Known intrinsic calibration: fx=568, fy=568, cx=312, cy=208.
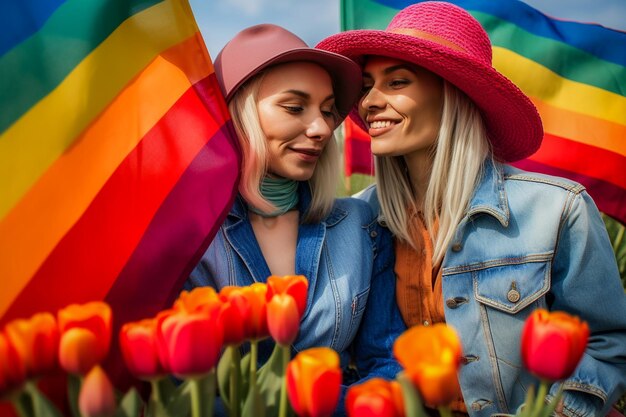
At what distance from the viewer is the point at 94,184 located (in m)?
1.11

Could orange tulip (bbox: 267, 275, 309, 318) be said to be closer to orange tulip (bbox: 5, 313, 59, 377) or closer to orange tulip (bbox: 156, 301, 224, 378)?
orange tulip (bbox: 156, 301, 224, 378)

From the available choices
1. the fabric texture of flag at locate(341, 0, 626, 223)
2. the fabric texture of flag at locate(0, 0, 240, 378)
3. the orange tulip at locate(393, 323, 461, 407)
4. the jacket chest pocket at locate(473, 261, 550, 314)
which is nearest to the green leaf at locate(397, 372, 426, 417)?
the orange tulip at locate(393, 323, 461, 407)

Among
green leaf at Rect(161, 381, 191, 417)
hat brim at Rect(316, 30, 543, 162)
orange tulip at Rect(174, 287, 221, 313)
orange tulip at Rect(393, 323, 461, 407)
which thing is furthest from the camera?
hat brim at Rect(316, 30, 543, 162)

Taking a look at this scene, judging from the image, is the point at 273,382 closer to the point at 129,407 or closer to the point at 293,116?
the point at 129,407

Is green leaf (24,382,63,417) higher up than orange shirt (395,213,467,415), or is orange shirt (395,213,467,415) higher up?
green leaf (24,382,63,417)

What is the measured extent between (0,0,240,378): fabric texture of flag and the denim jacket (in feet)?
1.50

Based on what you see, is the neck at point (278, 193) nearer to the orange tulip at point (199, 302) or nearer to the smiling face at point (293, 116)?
the smiling face at point (293, 116)

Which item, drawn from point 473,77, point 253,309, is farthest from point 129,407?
point 473,77

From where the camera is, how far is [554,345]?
2.36ft

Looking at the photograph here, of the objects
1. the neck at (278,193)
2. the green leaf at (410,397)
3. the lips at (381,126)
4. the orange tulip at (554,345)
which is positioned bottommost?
the neck at (278,193)

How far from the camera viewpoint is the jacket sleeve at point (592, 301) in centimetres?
175

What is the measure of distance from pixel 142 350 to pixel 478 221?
144 cm

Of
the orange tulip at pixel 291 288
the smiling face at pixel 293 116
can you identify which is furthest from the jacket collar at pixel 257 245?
the orange tulip at pixel 291 288

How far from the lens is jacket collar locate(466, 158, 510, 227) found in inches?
73.4
